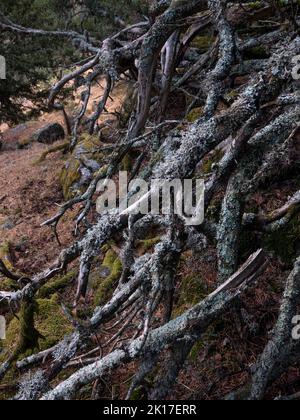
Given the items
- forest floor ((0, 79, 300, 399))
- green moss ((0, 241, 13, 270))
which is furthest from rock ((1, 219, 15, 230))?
forest floor ((0, 79, 300, 399))

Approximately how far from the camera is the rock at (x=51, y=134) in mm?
14875

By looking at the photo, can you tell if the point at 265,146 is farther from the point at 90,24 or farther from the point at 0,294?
the point at 90,24

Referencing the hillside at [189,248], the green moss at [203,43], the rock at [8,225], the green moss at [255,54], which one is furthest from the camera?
the rock at [8,225]

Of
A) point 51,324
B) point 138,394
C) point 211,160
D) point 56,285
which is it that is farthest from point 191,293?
point 56,285

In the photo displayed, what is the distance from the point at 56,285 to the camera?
5.99m

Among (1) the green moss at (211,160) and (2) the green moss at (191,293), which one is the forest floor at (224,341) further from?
(1) the green moss at (211,160)

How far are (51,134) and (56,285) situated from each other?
9825 millimetres

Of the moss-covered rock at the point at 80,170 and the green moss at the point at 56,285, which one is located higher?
the moss-covered rock at the point at 80,170

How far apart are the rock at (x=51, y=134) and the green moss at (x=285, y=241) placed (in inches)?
488

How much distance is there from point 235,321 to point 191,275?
0.82 meters

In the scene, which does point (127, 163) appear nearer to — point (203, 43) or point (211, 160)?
point (203, 43)

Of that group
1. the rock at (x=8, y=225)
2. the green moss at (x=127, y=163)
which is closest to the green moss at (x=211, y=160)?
the green moss at (x=127, y=163)

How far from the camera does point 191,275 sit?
4188mm
